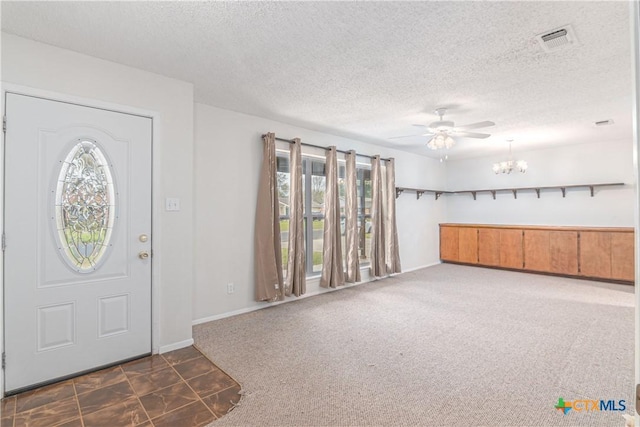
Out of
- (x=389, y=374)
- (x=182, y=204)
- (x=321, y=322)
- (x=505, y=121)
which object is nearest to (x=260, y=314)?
(x=321, y=322)

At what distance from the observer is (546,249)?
19.5 feet

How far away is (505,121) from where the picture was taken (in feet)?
14.3

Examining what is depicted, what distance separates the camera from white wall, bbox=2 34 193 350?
2521mm

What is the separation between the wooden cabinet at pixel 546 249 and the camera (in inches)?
206

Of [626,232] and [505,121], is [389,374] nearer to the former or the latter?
[505,121]

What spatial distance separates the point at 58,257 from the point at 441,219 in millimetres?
7223

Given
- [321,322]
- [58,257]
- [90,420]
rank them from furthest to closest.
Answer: [321,322]
[58,257]
[90,420]

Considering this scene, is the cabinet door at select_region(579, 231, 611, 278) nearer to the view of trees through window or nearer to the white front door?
the view of trees through window

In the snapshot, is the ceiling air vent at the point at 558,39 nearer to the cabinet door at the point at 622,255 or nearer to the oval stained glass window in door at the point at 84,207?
the oval stained glass window in door at the point at 84,207

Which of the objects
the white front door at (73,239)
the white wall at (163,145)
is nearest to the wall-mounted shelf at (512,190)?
the white wall at (163,145)

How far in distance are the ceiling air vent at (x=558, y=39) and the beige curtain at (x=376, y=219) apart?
327cm

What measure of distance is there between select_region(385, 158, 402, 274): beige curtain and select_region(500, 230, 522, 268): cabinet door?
7.77 ft

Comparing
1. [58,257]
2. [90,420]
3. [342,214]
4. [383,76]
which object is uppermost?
[383,76]

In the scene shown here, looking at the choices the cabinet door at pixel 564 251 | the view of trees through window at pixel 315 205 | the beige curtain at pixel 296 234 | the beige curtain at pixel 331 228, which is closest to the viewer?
the beige curtain at pixel 296 234
